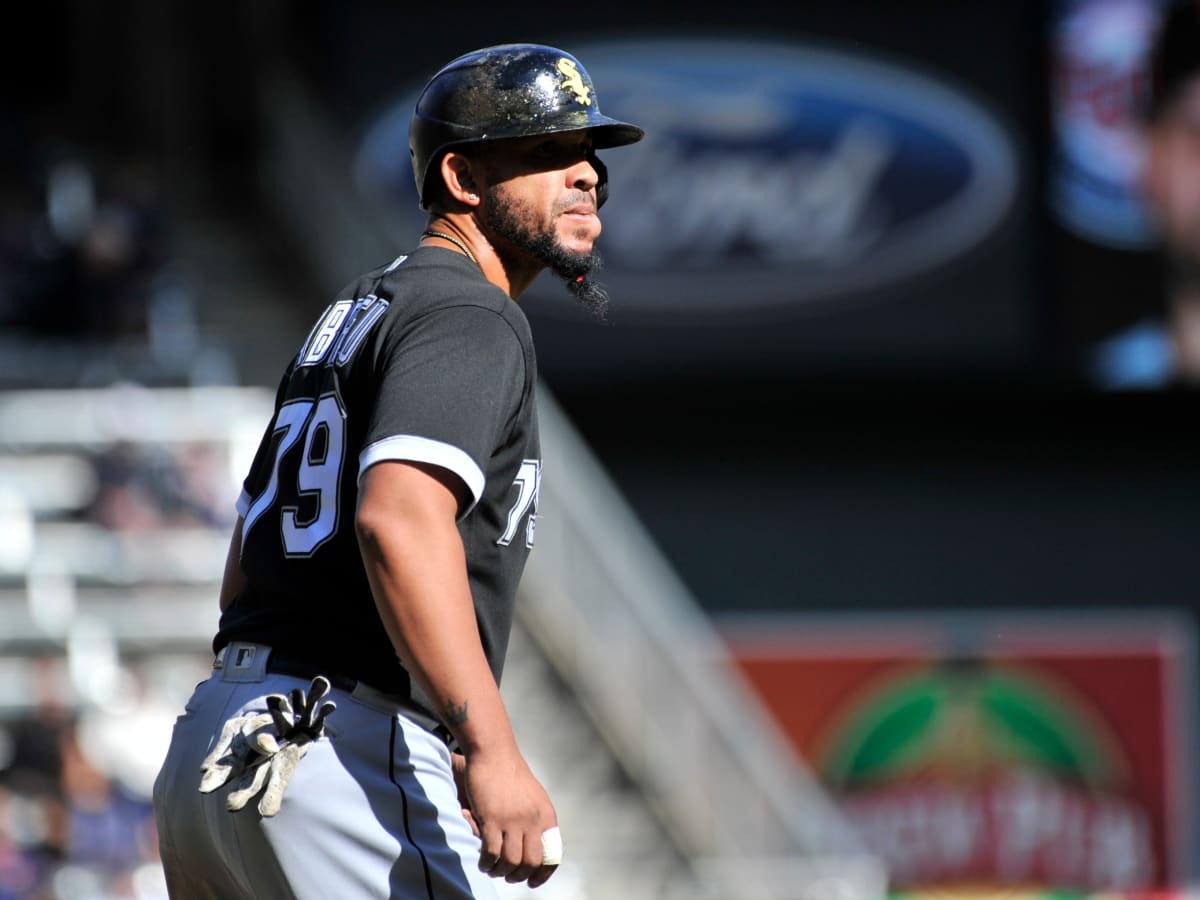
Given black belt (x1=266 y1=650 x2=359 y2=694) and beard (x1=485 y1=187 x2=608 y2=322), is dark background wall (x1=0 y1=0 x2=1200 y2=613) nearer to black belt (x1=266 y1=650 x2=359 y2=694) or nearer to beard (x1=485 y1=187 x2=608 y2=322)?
beard (x1=485 y1=187 x2=608 y2=322)

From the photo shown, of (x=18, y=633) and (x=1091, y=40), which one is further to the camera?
(x=1091, y=40)

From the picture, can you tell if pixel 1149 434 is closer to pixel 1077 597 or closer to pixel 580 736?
pixel 1077 597

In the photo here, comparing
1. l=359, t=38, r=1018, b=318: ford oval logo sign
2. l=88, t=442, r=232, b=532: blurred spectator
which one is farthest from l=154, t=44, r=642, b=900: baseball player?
l=359, t=38, r=1018, b=318: ford oval logo sign

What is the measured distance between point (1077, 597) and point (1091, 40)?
464 centimetres

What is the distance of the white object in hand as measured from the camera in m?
2.82

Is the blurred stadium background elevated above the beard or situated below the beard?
above

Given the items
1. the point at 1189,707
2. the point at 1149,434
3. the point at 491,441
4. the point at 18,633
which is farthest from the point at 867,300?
the point at 491,441

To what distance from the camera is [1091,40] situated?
1678 centimetres

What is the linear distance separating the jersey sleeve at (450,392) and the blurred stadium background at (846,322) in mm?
11585

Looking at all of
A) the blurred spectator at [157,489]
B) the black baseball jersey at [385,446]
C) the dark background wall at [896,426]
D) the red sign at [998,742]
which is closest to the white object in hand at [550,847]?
the black baseball jersey at [385,446]

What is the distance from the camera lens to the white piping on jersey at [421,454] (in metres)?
2.89

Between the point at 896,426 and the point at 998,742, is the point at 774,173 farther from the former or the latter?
the point at 998,742

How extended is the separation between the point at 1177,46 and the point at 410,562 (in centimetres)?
1528

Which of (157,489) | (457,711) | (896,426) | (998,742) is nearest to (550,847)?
(457,711)
